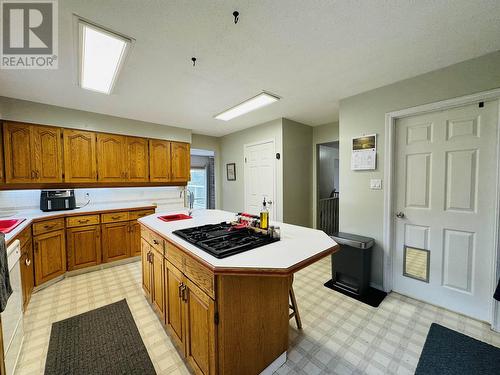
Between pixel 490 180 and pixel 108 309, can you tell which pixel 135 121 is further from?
pixel 490 180

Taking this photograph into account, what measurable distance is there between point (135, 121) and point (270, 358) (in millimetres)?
4007

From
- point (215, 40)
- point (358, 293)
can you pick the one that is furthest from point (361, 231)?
point (215, 40)

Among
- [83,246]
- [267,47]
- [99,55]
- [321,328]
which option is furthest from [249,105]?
[83,246]

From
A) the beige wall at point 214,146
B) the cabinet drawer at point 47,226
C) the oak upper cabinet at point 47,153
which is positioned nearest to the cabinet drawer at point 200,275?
the cabinet drawer at point 47,226

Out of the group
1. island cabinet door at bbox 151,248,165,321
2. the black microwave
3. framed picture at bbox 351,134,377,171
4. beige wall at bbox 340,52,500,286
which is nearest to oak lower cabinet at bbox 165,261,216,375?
island cabinet door at bbox 151,248,165,321

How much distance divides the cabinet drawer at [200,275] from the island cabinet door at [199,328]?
4 centimetres

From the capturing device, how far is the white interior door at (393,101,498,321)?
1904 millimetres

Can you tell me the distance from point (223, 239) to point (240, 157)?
10.9 ft

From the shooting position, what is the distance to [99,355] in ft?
5.17

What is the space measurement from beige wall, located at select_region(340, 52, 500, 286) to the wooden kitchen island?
1.42 m

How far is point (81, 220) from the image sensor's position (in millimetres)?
2902

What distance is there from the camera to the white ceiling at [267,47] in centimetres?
133

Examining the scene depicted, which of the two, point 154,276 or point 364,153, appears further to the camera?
point 364,153

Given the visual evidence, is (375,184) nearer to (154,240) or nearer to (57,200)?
(154,240)
